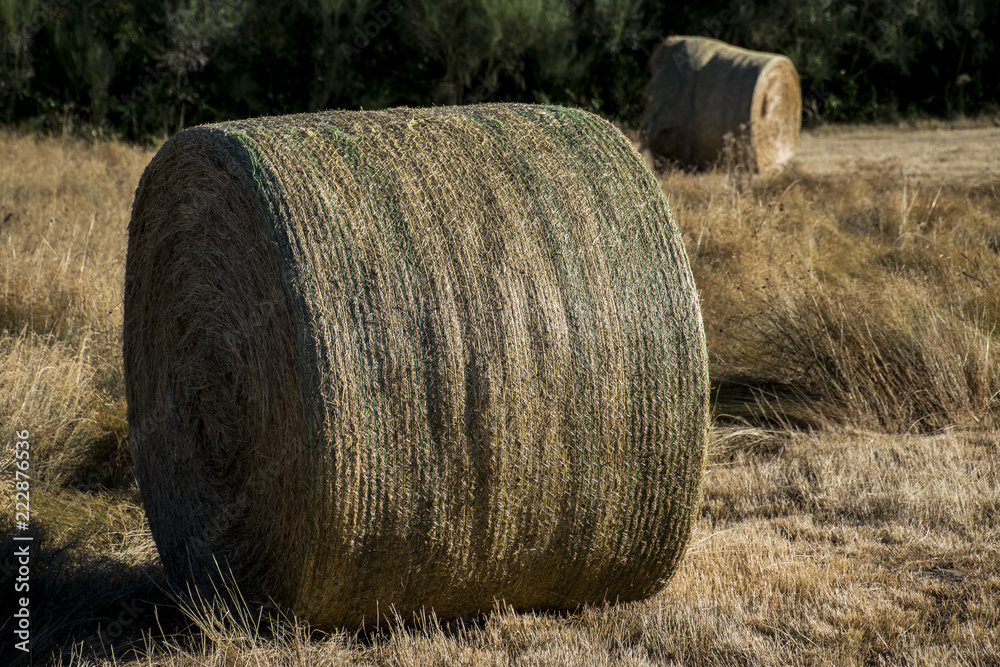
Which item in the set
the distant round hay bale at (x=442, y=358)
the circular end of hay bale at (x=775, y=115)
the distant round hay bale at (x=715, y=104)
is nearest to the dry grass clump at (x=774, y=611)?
the distant round hay bale at (x=442, y=358)

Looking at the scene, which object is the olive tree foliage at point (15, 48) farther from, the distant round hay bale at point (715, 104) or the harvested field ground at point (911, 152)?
→ the harvested field ground at point (911, 152)

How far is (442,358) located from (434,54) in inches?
719

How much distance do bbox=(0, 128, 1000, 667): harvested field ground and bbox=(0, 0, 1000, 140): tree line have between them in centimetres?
1104

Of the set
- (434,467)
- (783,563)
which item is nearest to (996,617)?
(783,563)

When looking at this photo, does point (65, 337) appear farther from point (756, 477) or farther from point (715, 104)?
point (715, 104)

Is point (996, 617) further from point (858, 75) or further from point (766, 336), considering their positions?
point (858, 75)

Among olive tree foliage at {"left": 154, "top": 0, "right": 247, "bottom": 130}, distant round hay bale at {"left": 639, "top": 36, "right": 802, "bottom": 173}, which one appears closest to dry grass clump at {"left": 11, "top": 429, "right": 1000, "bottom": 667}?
distant round hay bale at {"left": 639, "top": 36, "right": 802, "bottom": 173}

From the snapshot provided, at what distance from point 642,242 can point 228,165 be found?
1363 millimetres

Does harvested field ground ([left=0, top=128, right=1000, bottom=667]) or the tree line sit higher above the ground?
the tree line

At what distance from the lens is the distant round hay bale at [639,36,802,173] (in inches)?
477

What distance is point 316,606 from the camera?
3.04m

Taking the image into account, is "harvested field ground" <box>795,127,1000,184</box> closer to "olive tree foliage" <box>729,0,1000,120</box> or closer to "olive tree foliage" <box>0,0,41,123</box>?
"olive tree foliage" <box>729,0,1000,120</box>

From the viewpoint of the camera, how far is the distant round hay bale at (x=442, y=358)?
285 cm

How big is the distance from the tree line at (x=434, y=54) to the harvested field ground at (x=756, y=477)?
1104 cm
